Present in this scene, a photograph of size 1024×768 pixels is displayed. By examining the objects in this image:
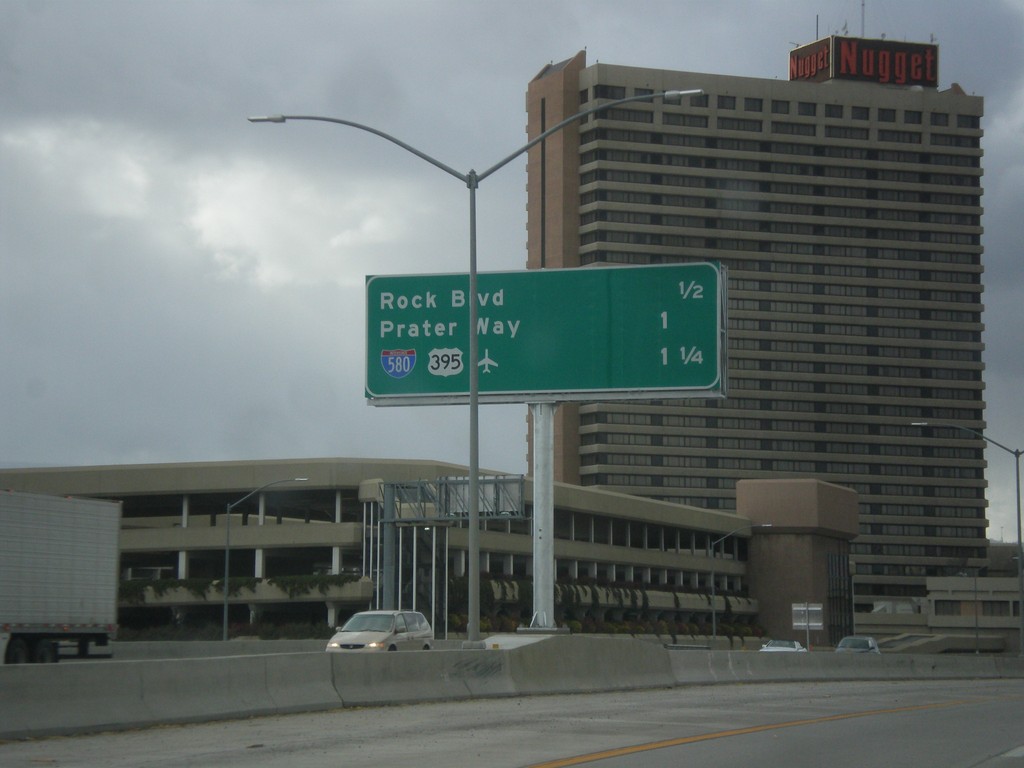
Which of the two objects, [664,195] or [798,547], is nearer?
[798,547]

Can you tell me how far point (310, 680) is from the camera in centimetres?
1919

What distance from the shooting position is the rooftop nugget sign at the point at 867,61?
149m

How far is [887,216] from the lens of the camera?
492ft

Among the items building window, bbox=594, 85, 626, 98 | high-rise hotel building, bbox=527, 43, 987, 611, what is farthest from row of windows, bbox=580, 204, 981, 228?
building window, bbox=594, 85, 626, 98

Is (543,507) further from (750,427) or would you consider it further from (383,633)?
(750,427)

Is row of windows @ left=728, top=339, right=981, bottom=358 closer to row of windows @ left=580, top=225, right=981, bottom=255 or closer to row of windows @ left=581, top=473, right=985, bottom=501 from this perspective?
row of windows @ left=580, top=225, right=981, bottom=255

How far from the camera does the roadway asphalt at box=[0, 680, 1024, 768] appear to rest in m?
13.4

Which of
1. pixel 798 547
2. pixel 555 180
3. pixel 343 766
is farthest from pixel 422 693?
pixel 555 180

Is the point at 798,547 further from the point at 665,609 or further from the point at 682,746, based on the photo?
the point at 682,746

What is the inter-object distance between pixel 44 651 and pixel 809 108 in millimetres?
125225

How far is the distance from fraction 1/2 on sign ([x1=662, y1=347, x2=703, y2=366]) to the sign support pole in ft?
8.84

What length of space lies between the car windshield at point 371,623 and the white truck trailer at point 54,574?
6206mm

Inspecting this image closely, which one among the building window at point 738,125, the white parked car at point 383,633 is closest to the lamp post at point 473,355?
→ the white parked car at point 383,633

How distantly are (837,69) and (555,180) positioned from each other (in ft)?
113
